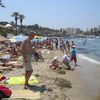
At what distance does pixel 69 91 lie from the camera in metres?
10.2

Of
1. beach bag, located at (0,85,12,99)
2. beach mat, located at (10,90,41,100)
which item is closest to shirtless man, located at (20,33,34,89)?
beach mat, located at (10,90,41,100)

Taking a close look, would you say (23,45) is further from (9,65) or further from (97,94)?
(9,65)

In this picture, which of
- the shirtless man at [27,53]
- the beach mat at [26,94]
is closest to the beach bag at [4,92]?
the beach mat at [26,94]

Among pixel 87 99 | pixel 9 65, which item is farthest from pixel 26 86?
pixel 9 65

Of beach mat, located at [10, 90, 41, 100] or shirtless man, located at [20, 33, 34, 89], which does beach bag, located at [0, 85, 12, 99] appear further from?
shirtless man, located at [20, 33, 34, 89]

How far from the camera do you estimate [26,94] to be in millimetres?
8172

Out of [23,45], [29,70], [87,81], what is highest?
[23,45]

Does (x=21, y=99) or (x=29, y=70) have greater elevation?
(x=29, y=70)

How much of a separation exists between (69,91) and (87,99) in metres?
0.91

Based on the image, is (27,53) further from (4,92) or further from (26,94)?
(4,92)

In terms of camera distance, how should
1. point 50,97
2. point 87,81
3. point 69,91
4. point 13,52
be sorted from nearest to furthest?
1. point 50,97
2. point 69,91
3. point 87,81
4. point 13,52

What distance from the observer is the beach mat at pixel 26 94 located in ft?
25.9

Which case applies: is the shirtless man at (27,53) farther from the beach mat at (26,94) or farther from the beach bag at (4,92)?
the beach bag at (4,92)

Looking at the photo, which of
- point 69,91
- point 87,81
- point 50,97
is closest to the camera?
point 50,97
